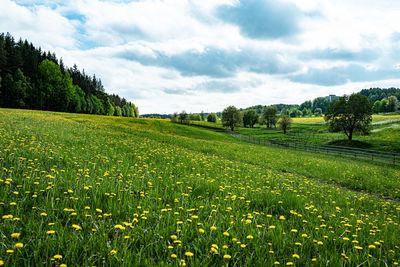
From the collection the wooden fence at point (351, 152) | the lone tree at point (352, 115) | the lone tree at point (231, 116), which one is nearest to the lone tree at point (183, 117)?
the lone tree at point (231, 116)

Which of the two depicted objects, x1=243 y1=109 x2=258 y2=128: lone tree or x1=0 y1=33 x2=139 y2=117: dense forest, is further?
x1=243 y1=109 x2=258 y2=128: lone tree

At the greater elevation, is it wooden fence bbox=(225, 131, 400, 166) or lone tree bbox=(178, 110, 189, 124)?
lone tree bbox=(178, 110, 189, 124)

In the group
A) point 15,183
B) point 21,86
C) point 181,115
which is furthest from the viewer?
point 181,115

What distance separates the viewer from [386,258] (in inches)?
118

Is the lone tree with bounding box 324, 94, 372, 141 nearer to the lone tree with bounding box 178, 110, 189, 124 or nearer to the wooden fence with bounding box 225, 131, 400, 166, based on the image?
the wooden fence with bounding box 225, 131, 400, 166

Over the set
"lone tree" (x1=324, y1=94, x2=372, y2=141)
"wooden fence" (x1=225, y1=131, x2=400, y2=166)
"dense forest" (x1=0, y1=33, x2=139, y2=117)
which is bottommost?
"wooden fence" (x1=225, y1=131, x2=400, y2=166)

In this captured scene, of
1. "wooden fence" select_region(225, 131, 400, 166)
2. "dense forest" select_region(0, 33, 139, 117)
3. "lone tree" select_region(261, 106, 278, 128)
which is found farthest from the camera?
"lone tree" select_region(261, 106, 278, 128)

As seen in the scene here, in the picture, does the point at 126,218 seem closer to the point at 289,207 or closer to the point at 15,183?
the point at 15,183

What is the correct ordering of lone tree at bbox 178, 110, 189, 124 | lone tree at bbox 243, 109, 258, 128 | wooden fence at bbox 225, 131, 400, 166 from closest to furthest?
1. wooden fence at bbox 225, 131, 400, 166
2. lone tree at bbox 178, 110, 189, 124
3. lone tree at bbox 243, 109, 258, 128

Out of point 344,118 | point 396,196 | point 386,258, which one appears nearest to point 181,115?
point 344,118

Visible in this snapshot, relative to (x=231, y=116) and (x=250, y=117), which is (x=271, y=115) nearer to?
(x=250, y=117)

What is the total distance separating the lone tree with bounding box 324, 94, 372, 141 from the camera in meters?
39.9

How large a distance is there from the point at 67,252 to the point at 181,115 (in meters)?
88.7

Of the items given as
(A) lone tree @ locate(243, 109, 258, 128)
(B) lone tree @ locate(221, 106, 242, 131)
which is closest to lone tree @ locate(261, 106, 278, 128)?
(A) lone tree @ locate(243, 109, 258, 128)
